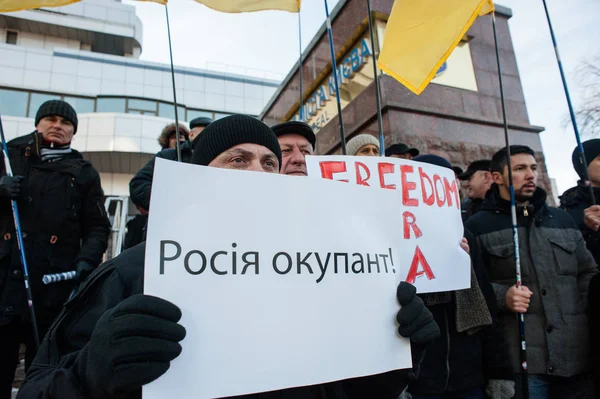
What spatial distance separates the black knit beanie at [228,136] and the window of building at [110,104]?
92.2 ft

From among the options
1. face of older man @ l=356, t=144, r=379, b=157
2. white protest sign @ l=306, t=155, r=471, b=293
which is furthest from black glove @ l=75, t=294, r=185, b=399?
face of older man @ l=356, t=144, r=379, b=157

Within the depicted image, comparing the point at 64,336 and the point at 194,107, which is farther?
the point at 194,107

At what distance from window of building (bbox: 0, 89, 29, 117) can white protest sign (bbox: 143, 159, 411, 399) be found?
1166 inches

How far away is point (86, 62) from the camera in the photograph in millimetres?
26625

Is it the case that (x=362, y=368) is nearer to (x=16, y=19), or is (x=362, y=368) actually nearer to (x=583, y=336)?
(x=583, y=336)

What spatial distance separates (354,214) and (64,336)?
0.95 metres

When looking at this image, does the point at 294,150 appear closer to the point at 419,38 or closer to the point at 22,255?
the point at 419,38

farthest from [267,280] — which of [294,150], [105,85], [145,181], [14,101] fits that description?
[14,101]

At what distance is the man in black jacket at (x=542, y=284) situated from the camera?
2.35m

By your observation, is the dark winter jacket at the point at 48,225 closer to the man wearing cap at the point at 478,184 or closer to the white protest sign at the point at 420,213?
the white protest sign at the point at 420,213

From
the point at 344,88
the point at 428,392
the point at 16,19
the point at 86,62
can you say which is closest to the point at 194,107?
the point at 86,62

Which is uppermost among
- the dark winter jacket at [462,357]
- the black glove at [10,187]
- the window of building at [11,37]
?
the window of building at [11,37]

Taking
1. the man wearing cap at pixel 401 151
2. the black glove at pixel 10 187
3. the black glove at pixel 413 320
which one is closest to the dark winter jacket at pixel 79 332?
the black glove at pixel 413 320

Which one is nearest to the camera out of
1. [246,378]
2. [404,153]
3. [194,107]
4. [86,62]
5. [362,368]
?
[246,378]
